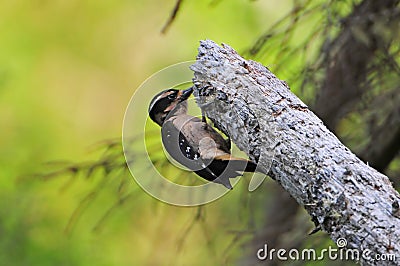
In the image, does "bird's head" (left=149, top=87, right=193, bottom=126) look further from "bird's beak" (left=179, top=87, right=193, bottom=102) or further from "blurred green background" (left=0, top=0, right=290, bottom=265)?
"blurred green background" (left=0, top=0, right=290, bottom=265)

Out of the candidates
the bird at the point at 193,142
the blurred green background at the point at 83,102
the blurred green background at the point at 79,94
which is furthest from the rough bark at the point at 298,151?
the blurred green background at the point at 79,94

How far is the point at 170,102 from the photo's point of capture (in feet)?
4.04

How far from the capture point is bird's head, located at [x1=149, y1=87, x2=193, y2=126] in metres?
1.22

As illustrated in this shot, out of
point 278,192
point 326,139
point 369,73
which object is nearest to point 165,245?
point 278,192

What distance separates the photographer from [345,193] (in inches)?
37.5

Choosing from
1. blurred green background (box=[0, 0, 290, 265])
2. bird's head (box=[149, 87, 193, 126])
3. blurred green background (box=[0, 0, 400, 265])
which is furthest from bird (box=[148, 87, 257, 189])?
blurred green background (box=[0, 0, 290, 265])

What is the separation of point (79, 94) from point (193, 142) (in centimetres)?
202

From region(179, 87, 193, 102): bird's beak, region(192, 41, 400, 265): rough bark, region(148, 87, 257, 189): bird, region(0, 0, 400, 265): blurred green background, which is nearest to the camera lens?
region(192, 41, 400, 265): rough bark

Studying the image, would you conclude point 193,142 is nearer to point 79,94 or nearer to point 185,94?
point 185,94

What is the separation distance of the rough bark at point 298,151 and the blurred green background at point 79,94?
1716mm

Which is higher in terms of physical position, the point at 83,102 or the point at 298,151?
the point at 298,151

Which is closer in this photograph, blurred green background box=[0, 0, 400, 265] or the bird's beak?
the bird's beak

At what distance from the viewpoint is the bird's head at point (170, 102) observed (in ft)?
4.01

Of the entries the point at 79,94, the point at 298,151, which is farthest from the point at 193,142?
the point at 79,94
